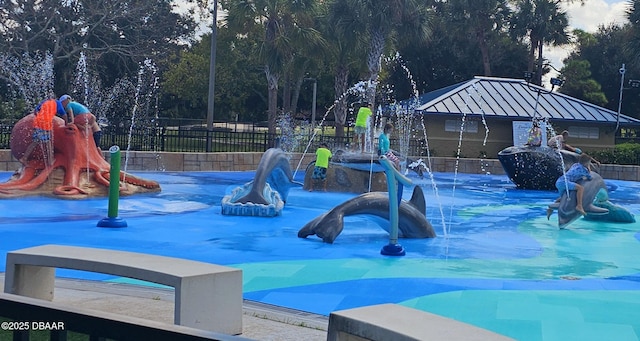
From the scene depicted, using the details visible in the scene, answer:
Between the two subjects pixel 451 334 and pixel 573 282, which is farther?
pixel 573 282

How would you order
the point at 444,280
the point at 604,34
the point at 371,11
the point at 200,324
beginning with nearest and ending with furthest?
the point at 200,324 < the point at 444,280 < the point at 371,11 < the point at 604,34

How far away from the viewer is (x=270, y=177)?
15.7 meters

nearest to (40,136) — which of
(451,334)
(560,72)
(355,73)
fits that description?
(451,334)

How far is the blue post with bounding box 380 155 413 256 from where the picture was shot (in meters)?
10.2

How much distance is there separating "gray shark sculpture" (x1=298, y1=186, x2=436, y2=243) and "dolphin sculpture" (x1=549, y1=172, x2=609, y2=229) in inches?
136

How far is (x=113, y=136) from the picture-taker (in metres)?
27.2

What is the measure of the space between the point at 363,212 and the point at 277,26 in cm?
2532

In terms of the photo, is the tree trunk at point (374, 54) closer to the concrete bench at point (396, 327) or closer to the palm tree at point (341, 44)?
the palm tree at point (341, 44)

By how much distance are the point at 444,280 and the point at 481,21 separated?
4093 centimetres

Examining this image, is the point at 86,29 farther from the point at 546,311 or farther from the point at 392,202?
the point at 546,311

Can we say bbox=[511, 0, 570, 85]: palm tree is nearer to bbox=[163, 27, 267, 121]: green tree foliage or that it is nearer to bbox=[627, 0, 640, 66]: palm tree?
bbox=[627, 0, 640, 66]: palm tree

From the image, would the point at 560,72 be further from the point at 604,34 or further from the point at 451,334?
the point at 451,334

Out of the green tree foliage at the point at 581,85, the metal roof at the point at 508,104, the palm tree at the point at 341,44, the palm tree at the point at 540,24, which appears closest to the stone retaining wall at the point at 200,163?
the metal roof at the point at 508,104

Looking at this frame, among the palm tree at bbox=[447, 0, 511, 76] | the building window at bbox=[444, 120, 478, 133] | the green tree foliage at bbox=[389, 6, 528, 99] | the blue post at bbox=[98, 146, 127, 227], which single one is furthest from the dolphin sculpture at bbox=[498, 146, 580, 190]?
the green tree foliage at bbox=[389, 6, 528, 99]
